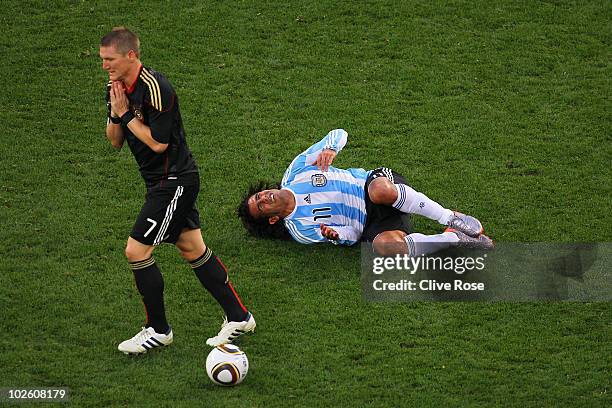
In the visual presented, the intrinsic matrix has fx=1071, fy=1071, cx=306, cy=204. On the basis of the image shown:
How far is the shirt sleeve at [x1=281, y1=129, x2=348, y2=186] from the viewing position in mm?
9844

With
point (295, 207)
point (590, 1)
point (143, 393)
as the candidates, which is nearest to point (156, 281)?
point (143, 393)

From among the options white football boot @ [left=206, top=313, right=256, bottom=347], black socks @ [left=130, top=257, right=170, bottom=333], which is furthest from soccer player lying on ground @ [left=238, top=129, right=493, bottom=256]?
black socks @ [left=130, top=257, right=170, bottom=333]

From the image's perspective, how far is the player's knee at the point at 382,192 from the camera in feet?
31.7

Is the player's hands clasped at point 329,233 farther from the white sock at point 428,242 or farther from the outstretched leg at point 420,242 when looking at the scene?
the white sock at point 428,242

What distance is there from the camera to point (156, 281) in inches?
320

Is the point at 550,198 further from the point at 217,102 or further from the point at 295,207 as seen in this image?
the point at 217,102

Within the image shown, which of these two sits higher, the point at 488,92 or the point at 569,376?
the point at 488,92

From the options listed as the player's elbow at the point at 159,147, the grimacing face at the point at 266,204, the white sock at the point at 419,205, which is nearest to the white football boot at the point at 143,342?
the player's elbow at the point at 159,147

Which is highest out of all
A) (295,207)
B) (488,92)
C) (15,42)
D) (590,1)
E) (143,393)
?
(590,1)

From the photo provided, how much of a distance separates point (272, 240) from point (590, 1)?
6620 millimetres

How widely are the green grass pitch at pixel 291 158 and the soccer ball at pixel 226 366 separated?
3.8 inches

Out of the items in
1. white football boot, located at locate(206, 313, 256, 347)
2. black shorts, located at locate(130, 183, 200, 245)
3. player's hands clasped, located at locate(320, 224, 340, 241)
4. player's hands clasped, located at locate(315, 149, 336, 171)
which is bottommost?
white football boot, located at locate(206, 313, 256, 347)

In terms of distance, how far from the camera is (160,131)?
25.6ft

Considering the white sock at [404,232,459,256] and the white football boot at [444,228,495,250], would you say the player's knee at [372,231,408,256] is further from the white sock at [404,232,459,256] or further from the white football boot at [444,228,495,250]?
the white football boot at [444,228,495,250]
